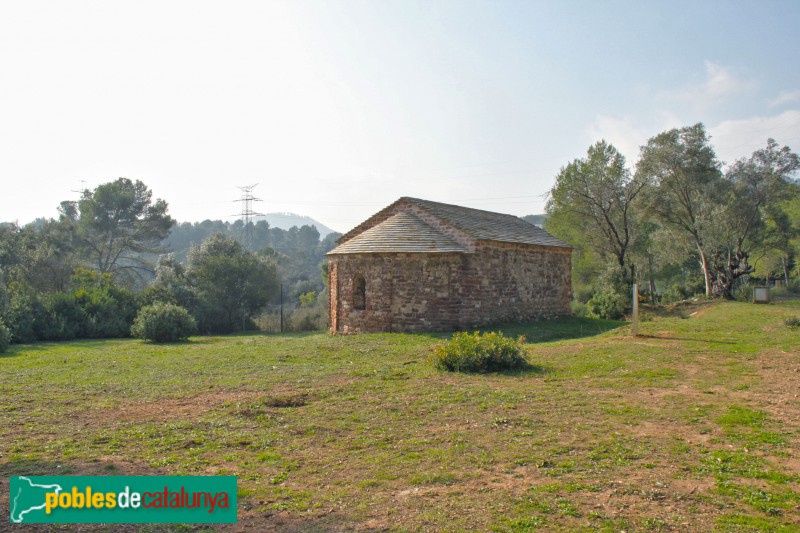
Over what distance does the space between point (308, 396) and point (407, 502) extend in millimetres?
4498

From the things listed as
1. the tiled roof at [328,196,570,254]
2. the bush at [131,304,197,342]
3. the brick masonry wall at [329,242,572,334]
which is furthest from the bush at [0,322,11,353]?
the tiled roof at [328,196,570,254]

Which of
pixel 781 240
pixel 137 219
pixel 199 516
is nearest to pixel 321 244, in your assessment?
pixel 137 219

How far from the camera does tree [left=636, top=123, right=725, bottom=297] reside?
29.0 metres

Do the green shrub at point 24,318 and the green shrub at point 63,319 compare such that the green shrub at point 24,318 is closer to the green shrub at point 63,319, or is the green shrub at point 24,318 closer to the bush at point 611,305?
the green shrub at point 63,319

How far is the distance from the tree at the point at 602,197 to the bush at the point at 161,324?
2233 cm

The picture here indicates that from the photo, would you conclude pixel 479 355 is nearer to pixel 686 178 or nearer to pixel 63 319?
pixel 63 319

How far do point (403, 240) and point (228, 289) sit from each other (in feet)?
62.9

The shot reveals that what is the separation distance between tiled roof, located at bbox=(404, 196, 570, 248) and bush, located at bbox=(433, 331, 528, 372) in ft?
23.7

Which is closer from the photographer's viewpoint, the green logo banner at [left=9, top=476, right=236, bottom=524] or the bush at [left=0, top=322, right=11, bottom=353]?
the green logo banner at [left=9, top=476, right=236, bottom=524]

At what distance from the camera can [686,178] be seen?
1168 inches

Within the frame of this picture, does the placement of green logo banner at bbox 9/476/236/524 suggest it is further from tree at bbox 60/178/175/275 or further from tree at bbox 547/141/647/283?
tree at bbox 60/178/175/275

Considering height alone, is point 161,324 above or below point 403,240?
below

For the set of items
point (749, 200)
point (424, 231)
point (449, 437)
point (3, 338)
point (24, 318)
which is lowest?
point (449, 437)

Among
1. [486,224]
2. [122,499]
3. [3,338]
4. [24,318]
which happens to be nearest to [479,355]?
[122,499]
